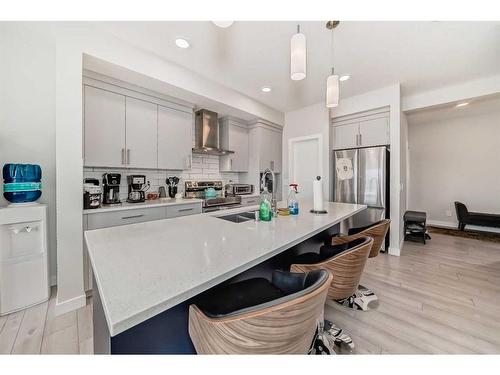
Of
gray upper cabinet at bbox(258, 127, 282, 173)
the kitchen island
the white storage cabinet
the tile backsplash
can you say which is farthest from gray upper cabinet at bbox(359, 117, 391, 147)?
the white storage cabinet

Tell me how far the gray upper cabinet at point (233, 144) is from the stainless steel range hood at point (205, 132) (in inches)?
9.5

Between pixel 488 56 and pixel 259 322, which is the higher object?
pixel 488 56

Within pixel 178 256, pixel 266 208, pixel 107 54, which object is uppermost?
pixel 107 54

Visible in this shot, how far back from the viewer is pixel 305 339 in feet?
2.42

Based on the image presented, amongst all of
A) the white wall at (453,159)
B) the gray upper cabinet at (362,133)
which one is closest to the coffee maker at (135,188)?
the gray upper cabinet at (362,133)

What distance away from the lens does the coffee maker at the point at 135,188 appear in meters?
2.53

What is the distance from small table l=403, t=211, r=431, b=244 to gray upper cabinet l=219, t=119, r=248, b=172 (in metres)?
3.25

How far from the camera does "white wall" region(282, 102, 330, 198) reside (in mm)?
3713

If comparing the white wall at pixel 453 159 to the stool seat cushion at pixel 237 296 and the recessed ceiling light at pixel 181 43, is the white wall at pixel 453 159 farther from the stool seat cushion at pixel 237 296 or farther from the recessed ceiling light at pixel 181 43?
the stool seat cushion at pixel 237 296

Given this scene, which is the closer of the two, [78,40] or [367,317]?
[367,317]

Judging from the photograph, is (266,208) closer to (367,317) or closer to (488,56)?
(367,317)

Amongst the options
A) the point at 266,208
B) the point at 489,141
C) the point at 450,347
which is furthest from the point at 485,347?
the point at 489,141

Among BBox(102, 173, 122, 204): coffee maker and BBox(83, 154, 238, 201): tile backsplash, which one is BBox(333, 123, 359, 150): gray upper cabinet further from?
BBox(102, 173, 122, 204): coffee maker
